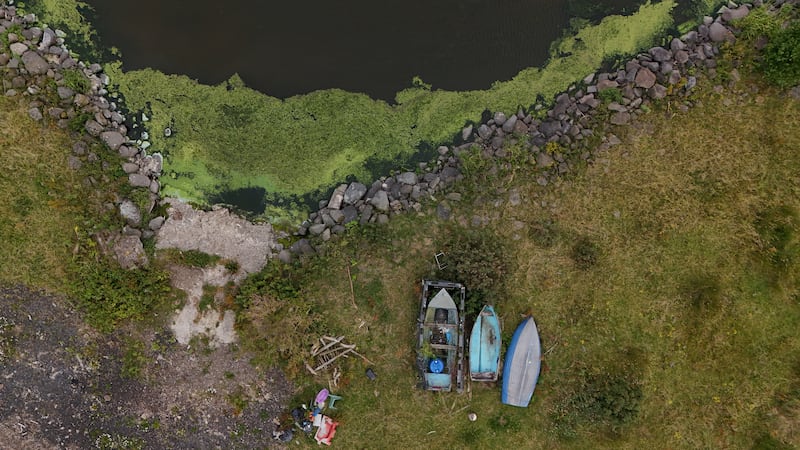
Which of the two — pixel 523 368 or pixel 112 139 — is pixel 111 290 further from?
pixel 523 368

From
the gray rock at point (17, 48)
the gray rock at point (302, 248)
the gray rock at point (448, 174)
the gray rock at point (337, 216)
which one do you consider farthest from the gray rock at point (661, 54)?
the gray rock at point (17, 48)

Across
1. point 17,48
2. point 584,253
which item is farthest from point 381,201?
point 17,48

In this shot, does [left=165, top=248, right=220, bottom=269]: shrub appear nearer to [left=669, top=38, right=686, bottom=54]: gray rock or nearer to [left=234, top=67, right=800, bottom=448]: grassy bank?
[left=234, top=67, right=800, bottom=448]: grassy bank

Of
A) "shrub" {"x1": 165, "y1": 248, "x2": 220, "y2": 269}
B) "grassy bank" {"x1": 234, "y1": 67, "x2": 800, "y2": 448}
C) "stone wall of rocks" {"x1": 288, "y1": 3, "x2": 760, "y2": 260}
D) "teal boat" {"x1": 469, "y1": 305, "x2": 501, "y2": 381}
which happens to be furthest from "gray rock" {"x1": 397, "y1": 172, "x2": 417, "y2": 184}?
"shrub" {"x1": 165, "y1": 248, "x2": 220, "y2": 269}

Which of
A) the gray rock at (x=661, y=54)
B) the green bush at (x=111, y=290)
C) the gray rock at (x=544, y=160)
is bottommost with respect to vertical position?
the green bush at (x=111, y=290)

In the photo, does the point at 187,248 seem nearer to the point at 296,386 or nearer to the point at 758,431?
the point at 296,386

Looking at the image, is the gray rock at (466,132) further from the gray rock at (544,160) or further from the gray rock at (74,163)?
the gray rock at (74,163)

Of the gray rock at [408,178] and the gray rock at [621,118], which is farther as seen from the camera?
the gray rock at [408,178]
